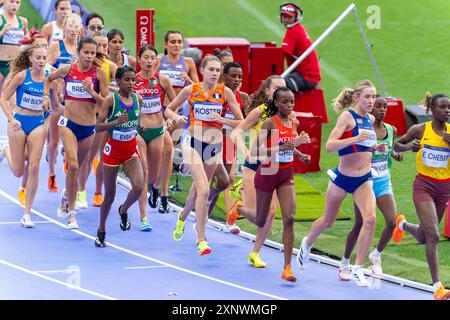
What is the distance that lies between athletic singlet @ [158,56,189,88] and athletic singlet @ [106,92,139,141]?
7.63ft

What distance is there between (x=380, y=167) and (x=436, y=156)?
2.66ft

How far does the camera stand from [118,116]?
48.4 ft

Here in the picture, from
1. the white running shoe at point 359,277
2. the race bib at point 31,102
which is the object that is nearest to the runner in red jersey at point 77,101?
the race bib at point 31,102

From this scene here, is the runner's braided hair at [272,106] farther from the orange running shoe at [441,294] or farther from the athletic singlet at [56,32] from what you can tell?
the athletic singlet at [56,32]

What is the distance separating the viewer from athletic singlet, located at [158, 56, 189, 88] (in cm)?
1722

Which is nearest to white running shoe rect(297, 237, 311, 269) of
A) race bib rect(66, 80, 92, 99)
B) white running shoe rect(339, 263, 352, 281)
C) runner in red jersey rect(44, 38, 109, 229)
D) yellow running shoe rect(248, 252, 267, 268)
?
white running shoe rect(339, 263, 352, 281)

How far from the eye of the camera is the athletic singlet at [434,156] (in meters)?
13.3

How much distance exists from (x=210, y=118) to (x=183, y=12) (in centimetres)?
1544

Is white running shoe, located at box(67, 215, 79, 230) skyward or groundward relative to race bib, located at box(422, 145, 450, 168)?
groundward

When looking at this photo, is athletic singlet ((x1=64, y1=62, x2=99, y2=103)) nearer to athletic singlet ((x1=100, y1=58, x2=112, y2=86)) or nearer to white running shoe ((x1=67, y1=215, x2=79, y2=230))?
athletic singlet ((x1=100, y1=58, x2=112, y2=86))

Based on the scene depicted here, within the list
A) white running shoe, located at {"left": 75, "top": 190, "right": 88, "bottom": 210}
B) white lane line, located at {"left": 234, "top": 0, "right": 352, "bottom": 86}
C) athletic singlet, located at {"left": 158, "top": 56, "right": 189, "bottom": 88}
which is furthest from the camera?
white lane line, located at {"left": 234, "top": 0, "right": 352, "bottom": 86}

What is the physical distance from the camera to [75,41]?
17.3 m

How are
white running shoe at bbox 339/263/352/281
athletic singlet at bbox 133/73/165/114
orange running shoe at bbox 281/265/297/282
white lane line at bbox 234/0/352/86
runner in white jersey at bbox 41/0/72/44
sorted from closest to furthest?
orange running shoe at bbox 281/265/297/282, white running shoe at bbox 339/263/352/281, athletic singlet at bbox 133/73/165/114, runner in white jersey at bbox 41/0/72/44, white lane line at bbox 234/0/352/86

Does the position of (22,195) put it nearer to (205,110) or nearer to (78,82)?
(78,82)
